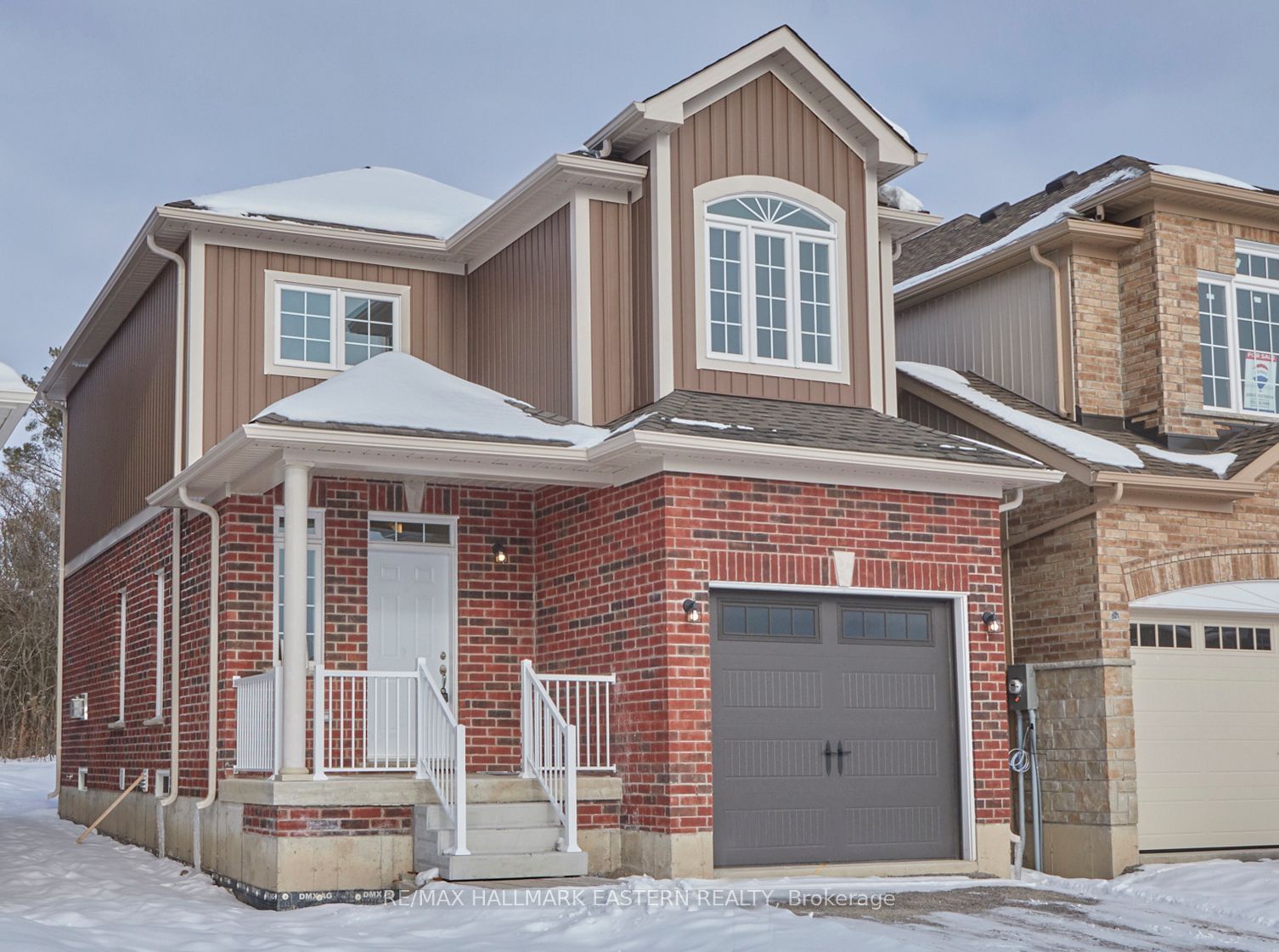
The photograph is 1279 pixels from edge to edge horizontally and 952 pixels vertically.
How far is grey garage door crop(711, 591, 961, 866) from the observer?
1197 centimetres

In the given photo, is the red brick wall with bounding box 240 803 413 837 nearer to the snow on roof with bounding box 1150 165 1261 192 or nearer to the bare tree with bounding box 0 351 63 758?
the snow on roof with bounding box 1150 165 1261 192

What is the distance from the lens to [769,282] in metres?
13.7

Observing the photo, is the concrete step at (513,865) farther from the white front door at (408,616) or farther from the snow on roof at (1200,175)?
the snow on roof at (1200,175)

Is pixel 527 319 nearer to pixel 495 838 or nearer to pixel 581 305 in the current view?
pixel 581 305

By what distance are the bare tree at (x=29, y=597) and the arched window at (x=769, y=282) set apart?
2277 cm

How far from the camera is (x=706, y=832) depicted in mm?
11555

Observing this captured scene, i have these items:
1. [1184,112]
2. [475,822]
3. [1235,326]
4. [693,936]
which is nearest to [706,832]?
[475,822]

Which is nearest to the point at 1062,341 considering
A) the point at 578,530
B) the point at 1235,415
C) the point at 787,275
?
the point at 1235,415

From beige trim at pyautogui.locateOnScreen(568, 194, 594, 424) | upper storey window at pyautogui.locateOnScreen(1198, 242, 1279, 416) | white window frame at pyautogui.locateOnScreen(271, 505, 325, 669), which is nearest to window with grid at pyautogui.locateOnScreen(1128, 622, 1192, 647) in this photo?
upper storey window at pyautogui.locateOnScreen(1198, 242, 1279, 416)

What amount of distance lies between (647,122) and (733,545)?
384 centimetres

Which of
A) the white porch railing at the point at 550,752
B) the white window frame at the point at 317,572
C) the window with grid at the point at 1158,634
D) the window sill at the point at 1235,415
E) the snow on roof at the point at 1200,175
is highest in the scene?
the snow on roof at the point at 1200,175

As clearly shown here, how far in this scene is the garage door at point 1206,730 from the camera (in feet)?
46.2

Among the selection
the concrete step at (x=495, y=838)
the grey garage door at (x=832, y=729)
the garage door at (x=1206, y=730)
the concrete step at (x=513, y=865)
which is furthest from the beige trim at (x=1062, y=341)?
the concrete step at (x=513, y=865)

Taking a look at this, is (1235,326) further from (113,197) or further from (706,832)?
(113,197)
